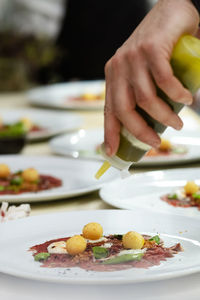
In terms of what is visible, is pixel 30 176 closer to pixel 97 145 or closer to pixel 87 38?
pixel 97 145

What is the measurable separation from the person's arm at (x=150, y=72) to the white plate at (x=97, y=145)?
988 mm

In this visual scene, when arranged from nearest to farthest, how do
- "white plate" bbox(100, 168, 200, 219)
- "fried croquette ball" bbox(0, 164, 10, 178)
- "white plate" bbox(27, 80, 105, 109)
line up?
"white plate" bbox(100, 168, 200, 219) < "fried croquette ball" bbox(0, 164, 10, 178) < "white plate" bbox(27, 80, 105, 109)

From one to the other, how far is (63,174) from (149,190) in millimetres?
378

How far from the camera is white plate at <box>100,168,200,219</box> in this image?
1.66 metres

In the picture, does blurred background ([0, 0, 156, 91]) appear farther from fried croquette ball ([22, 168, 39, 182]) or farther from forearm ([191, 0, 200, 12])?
forearm ([191, 0, 200, 12])

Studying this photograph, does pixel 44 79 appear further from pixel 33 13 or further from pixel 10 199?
pixel 10 199

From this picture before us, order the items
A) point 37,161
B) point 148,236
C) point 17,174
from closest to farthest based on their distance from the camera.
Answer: point 148,236 → point 17,174 → point 37,161

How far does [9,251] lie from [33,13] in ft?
22.5

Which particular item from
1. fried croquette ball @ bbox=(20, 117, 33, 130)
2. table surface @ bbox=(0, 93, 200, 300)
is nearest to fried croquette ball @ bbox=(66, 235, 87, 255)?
table surface @ bbox=(0, 93, 200, 300)

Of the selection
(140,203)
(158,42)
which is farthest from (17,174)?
(158,42)

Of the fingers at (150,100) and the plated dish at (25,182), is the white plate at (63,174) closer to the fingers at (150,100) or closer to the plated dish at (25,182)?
the plated dish at (25,182)

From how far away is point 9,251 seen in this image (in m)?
1.30

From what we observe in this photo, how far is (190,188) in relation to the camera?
1.78 meters

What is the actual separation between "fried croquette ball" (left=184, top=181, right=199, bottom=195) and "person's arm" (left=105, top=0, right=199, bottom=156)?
0.61 meters
